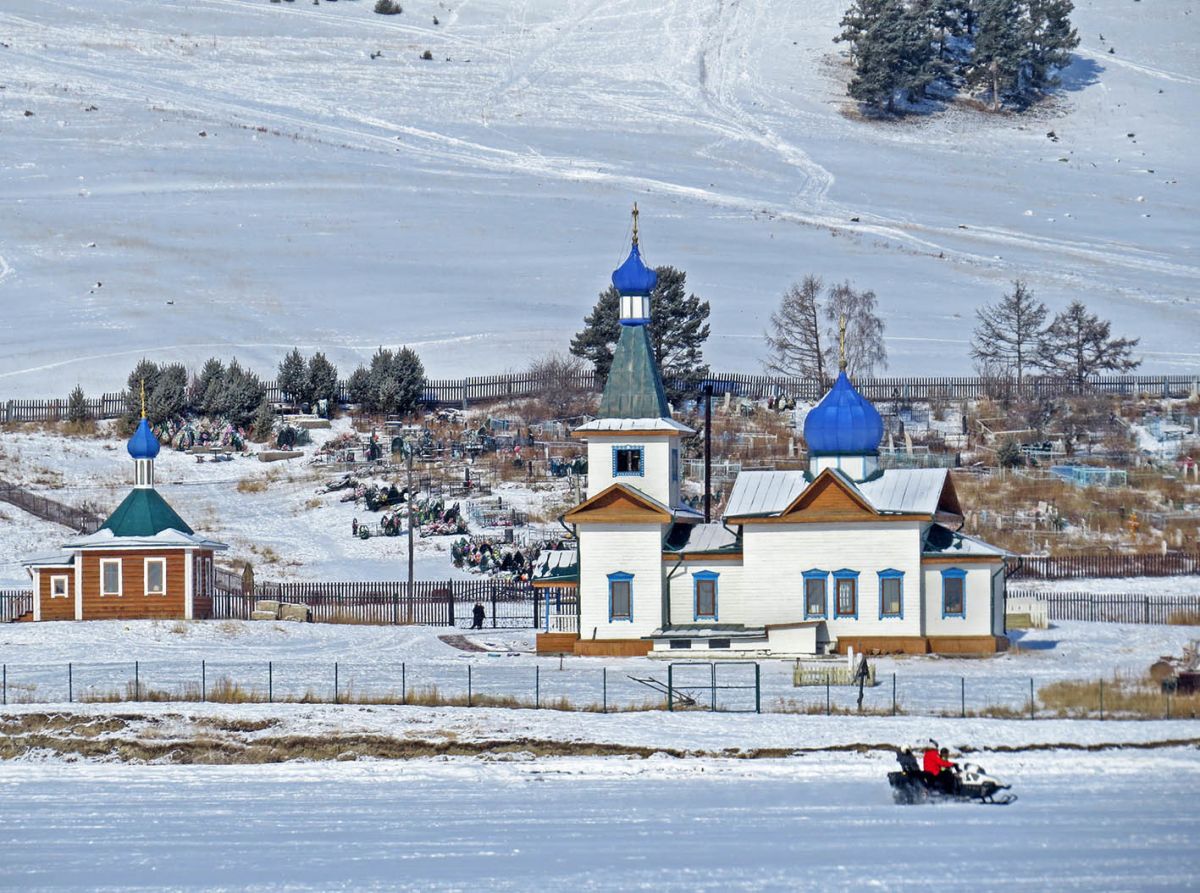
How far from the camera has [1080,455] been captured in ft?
255

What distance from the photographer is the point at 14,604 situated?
5972cm

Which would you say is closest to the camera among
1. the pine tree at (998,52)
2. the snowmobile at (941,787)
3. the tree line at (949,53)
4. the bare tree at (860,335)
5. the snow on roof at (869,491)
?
the snowmobile at (941,787)

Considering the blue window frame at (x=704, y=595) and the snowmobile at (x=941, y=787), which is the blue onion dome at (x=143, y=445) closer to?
the blue window frame at (x=704, y=595)

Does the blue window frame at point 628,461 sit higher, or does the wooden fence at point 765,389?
the wooden fence at point 765,389

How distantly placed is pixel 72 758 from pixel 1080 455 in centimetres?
4735

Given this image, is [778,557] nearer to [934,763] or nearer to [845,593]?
[845,593]

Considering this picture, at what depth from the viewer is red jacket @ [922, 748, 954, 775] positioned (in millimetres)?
32969

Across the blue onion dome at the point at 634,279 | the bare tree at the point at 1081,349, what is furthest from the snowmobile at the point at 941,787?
the bare tree at the point at 1081,349

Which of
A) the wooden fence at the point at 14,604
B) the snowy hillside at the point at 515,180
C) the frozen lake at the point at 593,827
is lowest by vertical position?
the frozen lake at the point at 593,827

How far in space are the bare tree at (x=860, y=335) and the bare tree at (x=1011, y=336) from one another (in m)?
4.03

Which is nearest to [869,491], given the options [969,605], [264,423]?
[969,605]

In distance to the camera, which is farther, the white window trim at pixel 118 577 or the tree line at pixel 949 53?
the tree line at pixel 949 53

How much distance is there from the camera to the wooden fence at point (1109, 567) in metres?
62.0

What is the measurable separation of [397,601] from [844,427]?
1325cm
